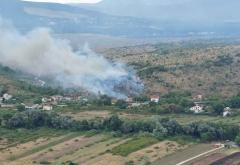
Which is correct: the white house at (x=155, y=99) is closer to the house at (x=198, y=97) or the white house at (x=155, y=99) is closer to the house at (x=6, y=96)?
the house at (x=198, y=97)

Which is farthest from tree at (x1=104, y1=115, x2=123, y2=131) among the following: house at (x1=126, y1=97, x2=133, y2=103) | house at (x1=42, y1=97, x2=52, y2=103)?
house at (x1=42, y1=97, x2=52, y2=103)

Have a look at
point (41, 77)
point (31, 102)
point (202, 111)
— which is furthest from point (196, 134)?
point (41, 77)

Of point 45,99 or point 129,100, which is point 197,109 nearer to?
point 129,100

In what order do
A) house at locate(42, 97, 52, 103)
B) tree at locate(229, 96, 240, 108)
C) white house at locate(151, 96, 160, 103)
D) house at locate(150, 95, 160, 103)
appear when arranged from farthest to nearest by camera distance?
house at locate(42, 97, 52, 103) → white house at locate(151, 96, 160, 103) → house at locate(150, 95, 160, 103) → tree at locate(229, 96, 240, 108)

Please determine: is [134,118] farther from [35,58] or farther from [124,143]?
[35,58]

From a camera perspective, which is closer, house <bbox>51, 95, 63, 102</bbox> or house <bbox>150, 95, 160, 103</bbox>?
house <bbox>150, 95, 160, 103</bbox>

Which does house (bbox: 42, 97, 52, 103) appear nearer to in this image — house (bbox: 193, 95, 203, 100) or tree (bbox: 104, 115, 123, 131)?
house (bbox: 193, 95, 203, 100)

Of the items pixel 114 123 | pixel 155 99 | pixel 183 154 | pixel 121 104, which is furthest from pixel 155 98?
pixel 183 154

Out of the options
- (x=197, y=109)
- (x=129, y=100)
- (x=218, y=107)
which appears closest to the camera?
(x=218, y=107)

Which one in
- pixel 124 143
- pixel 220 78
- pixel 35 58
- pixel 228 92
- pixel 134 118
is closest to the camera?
pixel 124 143
